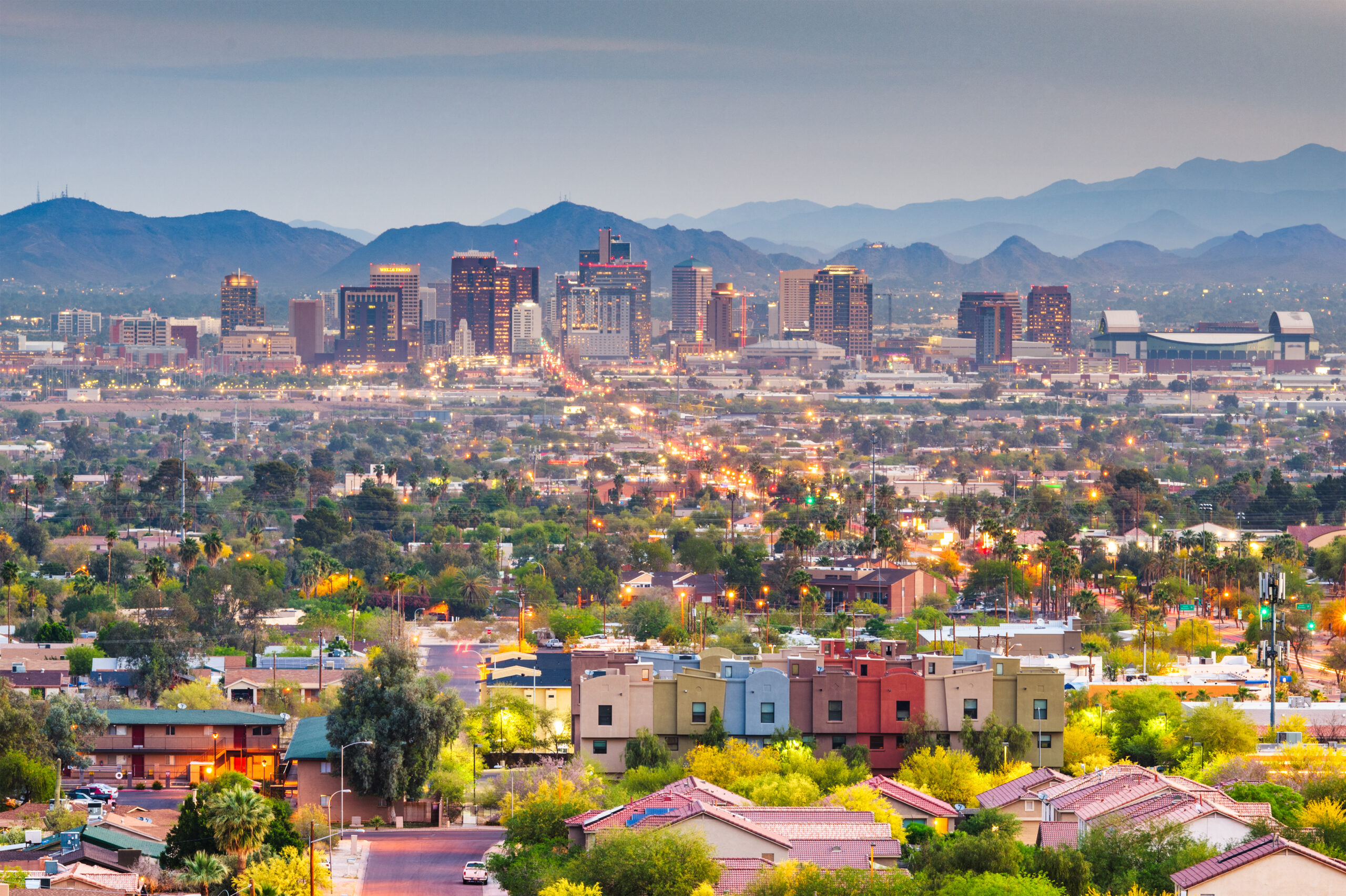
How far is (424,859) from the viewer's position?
4084 centimetres

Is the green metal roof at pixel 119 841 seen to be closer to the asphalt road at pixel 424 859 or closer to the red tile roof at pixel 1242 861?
the asphalt road at pixel 424 859

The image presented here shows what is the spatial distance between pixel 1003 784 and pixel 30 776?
830 inches

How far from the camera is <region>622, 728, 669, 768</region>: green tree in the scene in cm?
4759

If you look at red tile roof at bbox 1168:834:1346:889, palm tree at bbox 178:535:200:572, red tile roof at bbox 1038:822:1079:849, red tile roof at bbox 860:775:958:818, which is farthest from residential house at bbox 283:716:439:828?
palm tree at bbox 178:535:200:572

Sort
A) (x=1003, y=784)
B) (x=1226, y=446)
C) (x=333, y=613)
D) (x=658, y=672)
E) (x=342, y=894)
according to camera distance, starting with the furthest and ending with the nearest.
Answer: (x=1226, y=446) → (x=333, y=613) → (x=658, y=672) → (x=1003, y=784) → (x=342, y=894)

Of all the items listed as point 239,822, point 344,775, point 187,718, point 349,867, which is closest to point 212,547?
point 187,718

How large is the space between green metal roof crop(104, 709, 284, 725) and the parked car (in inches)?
593

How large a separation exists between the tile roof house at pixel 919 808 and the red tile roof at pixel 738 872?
578cm

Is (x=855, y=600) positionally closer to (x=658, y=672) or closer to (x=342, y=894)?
(x=658, y=672)

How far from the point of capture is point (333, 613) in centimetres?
7750

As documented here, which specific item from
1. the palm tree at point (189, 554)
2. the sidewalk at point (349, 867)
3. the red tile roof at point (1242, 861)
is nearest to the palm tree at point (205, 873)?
the sidewalk at point (349, 867)

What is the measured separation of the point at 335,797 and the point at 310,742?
2.60 meters

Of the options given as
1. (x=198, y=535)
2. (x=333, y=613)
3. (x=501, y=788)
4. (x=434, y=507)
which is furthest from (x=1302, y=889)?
(x=434, y=507)

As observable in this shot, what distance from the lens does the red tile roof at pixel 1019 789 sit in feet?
132
